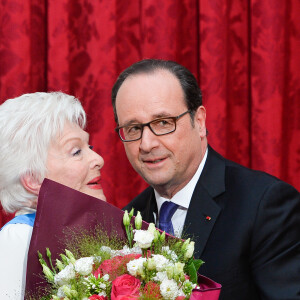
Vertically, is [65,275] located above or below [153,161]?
below

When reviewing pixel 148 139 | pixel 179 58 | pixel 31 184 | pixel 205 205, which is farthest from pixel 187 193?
pixel 179 58

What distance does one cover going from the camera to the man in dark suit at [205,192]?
149 centimetres

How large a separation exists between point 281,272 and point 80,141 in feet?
2.56

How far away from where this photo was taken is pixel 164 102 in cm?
172

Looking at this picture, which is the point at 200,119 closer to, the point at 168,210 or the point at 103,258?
the point at 168,210

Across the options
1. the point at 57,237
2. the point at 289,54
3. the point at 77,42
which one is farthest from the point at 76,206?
the point at 289,54

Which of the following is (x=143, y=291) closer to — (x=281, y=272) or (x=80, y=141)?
(x=281, y=272)

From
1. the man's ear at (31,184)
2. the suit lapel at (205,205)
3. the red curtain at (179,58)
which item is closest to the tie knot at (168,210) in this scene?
the suit lapel at (205,205)

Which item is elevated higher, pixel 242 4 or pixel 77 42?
pixel 242 4

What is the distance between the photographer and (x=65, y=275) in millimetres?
1053

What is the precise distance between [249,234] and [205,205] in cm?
19

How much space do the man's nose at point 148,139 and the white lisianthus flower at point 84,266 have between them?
705 millimetres

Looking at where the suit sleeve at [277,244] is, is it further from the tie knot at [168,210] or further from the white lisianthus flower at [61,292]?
the white lisianthus flower at [61,292]

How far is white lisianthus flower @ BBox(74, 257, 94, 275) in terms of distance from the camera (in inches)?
40.9
